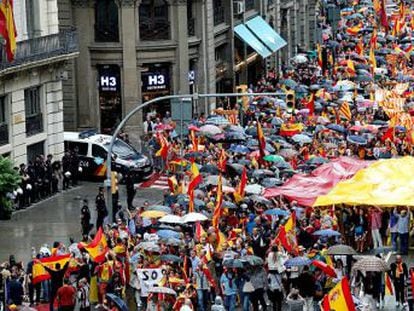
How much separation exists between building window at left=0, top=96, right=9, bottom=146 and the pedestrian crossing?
546 centimetres

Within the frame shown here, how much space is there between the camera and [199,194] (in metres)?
43.2

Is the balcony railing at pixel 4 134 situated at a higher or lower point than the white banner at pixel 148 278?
higher

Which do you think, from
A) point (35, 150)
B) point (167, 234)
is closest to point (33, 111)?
point (35, 150)

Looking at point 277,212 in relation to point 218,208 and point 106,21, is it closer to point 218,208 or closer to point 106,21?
point 218,208

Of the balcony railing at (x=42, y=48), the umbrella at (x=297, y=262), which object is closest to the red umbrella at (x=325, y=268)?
the umbrella at (x=297, y=262)

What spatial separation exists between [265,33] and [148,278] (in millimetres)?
47572

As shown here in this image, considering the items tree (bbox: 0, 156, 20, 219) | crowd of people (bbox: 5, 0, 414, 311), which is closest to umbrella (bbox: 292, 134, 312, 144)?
crowd of people (bbox: 5, 0, 414, 311)

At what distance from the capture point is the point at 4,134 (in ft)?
166

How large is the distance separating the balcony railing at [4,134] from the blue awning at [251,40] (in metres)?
26.1

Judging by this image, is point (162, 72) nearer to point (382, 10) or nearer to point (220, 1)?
point (220, 1)

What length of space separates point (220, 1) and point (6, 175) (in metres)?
29.0

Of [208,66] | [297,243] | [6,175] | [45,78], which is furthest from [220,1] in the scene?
[297,243]

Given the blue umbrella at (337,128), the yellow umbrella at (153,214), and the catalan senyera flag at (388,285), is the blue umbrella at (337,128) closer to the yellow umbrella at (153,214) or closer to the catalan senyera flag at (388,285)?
the yellow umbrella at (153,214)

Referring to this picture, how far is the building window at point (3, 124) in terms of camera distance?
50.6 meters
